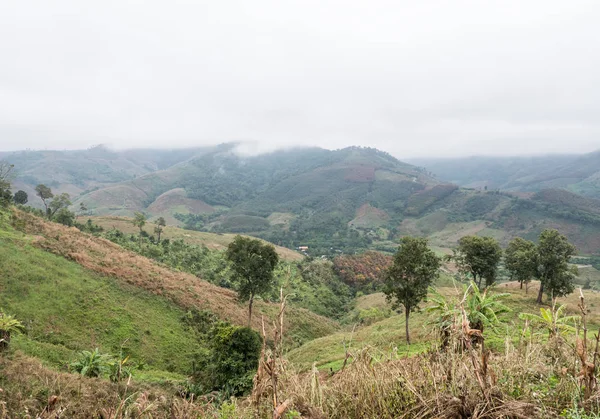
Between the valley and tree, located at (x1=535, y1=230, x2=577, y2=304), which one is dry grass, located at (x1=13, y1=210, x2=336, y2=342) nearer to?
the valley

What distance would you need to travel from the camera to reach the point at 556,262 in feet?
93.7

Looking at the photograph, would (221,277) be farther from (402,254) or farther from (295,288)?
(402,254)

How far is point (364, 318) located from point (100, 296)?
33.0 metres

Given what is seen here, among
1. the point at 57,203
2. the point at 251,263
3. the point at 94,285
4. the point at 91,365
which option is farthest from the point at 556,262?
the point at 57,203

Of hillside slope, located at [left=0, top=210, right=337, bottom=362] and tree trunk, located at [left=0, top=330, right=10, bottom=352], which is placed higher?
tree trunk, located at [left=0, top=330, right=10, bottom=352]

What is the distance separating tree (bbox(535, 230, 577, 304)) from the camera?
28.4 m

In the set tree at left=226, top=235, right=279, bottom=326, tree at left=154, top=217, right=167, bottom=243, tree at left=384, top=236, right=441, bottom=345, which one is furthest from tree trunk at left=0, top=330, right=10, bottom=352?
tree at left=154, top=217, right=167, bottom=243

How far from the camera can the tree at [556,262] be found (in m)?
28.4

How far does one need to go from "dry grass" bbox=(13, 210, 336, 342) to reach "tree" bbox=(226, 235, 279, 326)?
6.94m

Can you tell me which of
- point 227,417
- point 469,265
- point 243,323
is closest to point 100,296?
point 243,323

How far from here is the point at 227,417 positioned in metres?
4.04

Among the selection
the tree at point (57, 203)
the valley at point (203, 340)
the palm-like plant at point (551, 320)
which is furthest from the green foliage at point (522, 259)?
the tree at point (57, 203)

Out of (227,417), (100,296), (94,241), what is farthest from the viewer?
(94,241)

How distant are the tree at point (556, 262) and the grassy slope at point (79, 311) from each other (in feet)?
107
